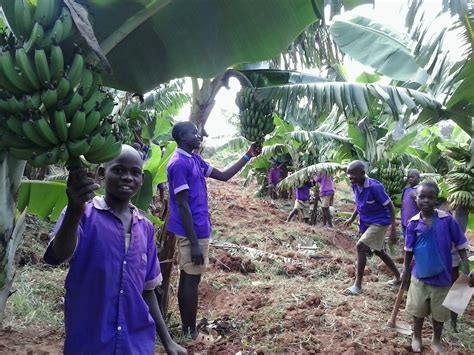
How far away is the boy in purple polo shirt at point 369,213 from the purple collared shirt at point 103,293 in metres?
4.22

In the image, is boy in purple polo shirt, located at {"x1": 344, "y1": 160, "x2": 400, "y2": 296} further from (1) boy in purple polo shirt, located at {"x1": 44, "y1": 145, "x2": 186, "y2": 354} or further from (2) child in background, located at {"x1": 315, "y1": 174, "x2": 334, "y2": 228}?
(2) child in background, located at {"x1": 315, "y1": 174, "x2": 334, "y2": 228}

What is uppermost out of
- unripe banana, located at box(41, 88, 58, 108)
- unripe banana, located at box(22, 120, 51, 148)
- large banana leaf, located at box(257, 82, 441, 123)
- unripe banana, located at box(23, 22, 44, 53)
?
large banana leaf, located at box(257, 82, 441, 123)

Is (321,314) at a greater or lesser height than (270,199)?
lesser

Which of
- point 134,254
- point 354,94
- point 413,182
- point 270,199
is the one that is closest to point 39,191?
point 134,254

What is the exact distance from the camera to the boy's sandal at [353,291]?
579 cm

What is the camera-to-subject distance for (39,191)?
3.06 meters

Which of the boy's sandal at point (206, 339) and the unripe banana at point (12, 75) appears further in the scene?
the boy's sandal at point (206, 339)

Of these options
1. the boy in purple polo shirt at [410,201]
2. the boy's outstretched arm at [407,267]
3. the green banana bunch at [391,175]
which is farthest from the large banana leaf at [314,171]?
the boy's outstretched arm at [407,267]

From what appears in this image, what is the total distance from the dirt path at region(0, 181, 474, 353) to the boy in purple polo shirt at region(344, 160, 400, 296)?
458 millimetres

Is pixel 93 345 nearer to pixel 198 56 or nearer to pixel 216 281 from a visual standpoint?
pixel 198 56

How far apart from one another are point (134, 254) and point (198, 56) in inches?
54.0

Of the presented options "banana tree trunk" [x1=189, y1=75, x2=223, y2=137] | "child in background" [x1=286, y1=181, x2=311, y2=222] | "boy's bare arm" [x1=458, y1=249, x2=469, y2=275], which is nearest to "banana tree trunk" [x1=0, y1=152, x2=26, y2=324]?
"banana tree trunk" [x1=189, y1=75, x2=223, y2=137]

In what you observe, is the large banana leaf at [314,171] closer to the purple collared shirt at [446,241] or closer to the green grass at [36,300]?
the purple collared shirt at [446,241]

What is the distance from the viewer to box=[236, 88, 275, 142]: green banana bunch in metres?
3.95
